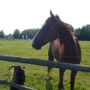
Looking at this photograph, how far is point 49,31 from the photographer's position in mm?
5746

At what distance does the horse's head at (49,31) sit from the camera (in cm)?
560

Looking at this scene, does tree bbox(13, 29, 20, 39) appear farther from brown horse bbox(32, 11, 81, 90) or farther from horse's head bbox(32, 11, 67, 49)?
horse's head bbox(32, 11, 67, 49)

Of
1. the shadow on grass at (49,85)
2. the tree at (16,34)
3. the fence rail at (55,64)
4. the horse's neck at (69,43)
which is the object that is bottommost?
the shadow on grass at (49,85)

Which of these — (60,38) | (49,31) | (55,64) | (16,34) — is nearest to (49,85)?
(60,38)

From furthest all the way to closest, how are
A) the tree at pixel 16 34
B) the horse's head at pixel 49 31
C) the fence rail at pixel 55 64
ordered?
the tree at pixel 16 34
the horse's head at pixel 49 31
the fence rail at pixel 55 64

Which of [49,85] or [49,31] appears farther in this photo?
[49,85]

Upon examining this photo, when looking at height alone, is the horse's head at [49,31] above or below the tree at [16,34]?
below

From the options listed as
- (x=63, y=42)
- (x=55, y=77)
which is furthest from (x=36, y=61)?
(x=55, y=77)

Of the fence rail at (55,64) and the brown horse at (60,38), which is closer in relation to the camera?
the fence rail at (55,64)

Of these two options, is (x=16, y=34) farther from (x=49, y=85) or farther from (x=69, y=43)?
(x=69, y=43)

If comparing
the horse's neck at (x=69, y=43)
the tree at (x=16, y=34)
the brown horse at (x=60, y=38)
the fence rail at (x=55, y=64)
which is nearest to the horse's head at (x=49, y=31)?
the brown horse at (x=60, y=38)

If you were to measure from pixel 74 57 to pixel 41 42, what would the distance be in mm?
1304

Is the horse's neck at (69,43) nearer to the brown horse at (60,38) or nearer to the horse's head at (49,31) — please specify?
the brown horse at (60,38)

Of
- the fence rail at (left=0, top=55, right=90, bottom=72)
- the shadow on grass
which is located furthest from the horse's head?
the shadow on grass
